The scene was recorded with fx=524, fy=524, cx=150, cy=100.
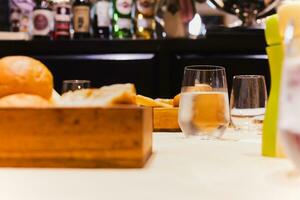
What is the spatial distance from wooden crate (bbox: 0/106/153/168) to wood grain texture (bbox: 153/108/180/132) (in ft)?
1.76

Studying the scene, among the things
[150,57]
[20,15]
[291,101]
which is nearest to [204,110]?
[291,101]

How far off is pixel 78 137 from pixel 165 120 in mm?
571

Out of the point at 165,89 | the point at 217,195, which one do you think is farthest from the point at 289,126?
the point at 165,89

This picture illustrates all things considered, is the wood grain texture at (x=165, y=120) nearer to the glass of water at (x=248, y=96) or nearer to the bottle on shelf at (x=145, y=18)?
the glass of water at (x=248, y=96)

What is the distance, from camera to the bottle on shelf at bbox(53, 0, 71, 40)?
8.11 ft

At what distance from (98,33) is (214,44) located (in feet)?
1.89

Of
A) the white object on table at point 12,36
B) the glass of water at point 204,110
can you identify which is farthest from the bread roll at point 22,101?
the white object on table at point 12,36

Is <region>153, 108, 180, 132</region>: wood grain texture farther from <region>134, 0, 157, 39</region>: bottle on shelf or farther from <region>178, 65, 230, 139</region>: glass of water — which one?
<region>134, 0, 157, 39</region>: bottle on shelf

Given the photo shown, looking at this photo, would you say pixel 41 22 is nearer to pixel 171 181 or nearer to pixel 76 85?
pixel 76 85

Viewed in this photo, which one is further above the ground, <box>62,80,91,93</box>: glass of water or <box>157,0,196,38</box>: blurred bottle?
<box>157,0,196,38</box>: blurred bottle

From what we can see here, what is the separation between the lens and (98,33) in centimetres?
254

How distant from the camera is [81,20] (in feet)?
8.15

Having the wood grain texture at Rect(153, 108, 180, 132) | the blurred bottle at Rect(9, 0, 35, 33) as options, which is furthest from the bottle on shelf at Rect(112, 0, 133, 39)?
the wood grain texture at Rect(153, 108, 180, 132)

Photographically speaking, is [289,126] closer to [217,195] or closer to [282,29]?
[217,195]
